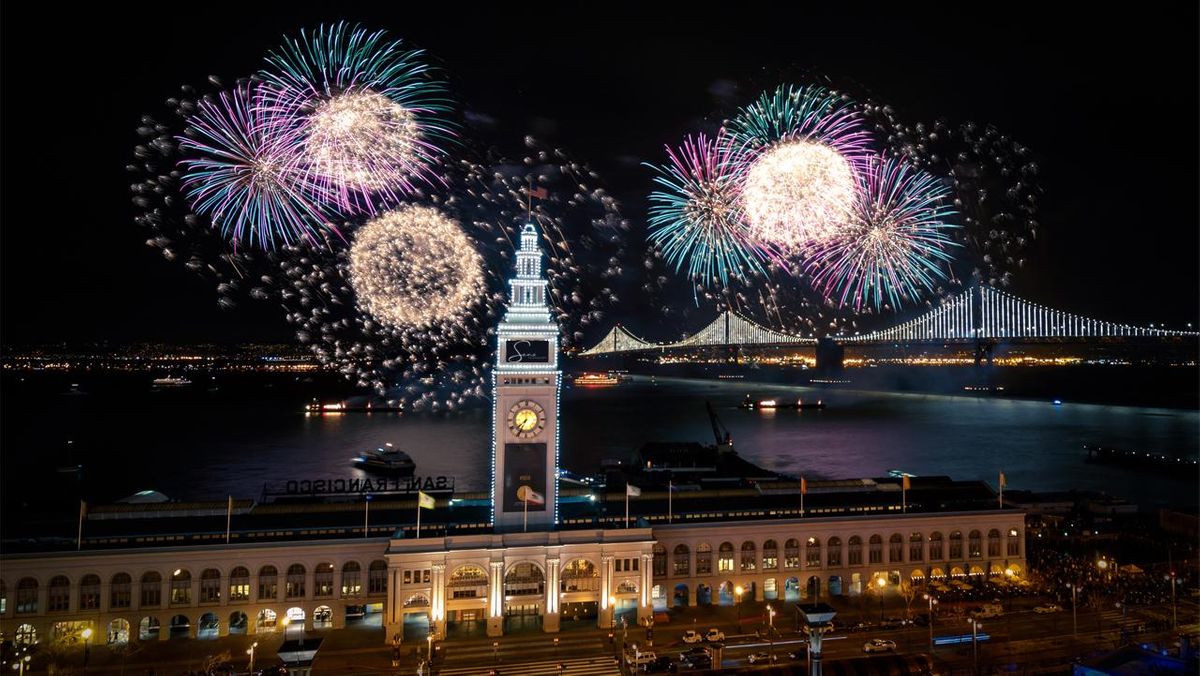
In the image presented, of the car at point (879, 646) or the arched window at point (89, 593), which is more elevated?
the arched window at point (89, 593)

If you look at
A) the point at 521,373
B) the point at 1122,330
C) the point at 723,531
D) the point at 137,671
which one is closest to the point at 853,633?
the point at 723,531

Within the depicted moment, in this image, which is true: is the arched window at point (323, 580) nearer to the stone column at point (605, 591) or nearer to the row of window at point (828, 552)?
the stone column at point (605, 591)

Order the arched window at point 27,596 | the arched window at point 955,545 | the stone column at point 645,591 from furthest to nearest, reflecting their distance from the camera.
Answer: the arched window at point 955,545 < the stone column at point 645,591 < the arched window at point 27,596

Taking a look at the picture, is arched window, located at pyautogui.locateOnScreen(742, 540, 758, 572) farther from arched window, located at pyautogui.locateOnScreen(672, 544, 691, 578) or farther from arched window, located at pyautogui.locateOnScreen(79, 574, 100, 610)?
arched window, located at pyautogui.locateOnScreen(79, 574, 100, 610)

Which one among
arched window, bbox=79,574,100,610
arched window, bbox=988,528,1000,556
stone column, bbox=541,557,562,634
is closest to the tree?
arched window, bbox=988,528,1000,556

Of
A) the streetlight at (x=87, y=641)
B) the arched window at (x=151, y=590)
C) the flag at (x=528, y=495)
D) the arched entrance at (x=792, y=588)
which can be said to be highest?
the flag at (x=528, y=495)

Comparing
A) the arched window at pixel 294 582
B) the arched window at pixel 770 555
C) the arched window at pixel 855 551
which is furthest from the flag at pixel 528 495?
the arched window at pixel 855 551
